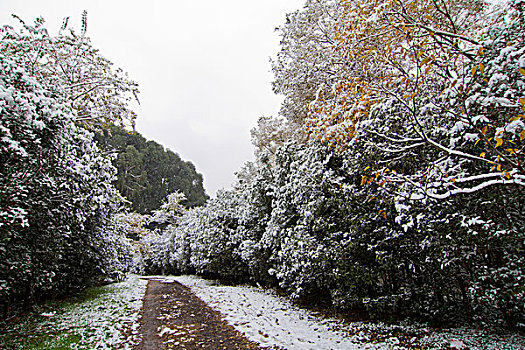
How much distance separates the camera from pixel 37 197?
485 centimetres

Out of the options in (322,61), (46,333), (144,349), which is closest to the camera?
(144,349)

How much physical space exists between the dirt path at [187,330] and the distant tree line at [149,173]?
30.4m

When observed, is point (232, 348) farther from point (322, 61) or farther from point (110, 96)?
point (322, 61)

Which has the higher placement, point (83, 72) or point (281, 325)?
point (83, 72)

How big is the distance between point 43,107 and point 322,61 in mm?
7349

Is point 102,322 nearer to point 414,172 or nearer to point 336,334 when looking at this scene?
point 336,334

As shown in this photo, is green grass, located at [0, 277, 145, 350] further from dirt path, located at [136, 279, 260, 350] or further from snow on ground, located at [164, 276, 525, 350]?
snow on ground, located at [164, 276, 525, 350]

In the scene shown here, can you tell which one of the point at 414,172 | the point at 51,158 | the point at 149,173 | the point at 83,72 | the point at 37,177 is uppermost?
the point at 149,173

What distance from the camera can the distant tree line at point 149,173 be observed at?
3738 centimetres

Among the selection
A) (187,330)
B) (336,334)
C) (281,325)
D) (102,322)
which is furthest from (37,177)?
(336,334)

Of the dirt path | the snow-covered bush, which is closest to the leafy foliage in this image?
the snow-covered bush

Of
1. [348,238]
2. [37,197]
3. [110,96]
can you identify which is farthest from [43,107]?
[348,238]

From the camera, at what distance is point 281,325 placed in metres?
5.57

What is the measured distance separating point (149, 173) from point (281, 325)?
142 ft
